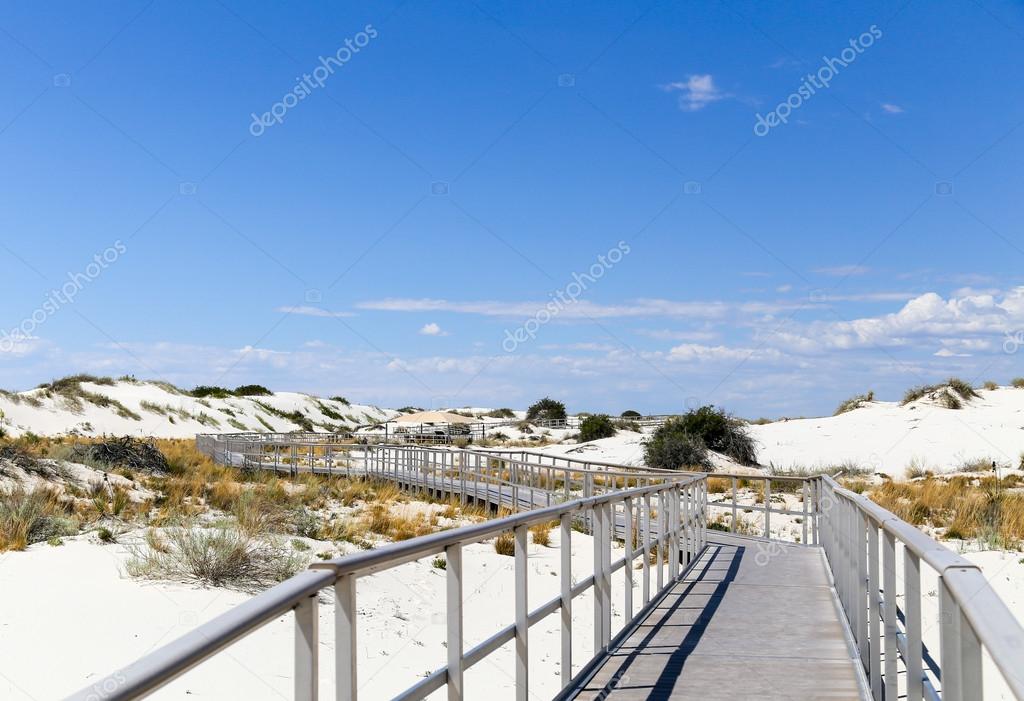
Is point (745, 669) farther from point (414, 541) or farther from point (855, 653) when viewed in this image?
point (414, 541)

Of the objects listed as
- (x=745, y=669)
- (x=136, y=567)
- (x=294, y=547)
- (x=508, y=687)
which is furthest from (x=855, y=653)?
(x=294, y=547)

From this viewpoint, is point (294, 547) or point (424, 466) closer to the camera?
point (294, 547)

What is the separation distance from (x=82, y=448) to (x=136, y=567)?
759 inches

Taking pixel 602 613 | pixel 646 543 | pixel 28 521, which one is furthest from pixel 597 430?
pixel 602 613

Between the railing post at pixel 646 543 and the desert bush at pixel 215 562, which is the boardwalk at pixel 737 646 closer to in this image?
the railing post at pixel 646 543

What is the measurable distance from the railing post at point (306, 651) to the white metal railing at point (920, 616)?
1866 millimetres

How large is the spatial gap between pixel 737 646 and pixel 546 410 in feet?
259

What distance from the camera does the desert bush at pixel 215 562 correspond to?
1256cm

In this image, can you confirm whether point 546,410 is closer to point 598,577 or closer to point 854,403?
point 854,403

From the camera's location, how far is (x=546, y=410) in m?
87.4

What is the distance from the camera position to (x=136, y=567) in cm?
1249

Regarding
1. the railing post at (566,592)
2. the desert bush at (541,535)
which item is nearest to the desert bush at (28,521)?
the desert bush at (541,535)

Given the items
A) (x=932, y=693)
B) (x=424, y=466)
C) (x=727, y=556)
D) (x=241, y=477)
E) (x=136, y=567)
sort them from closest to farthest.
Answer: (x=932, y=693) < (x=136, y=567) < (x=727, y=556) < (x=424, y=466) < (x=241, y=477)

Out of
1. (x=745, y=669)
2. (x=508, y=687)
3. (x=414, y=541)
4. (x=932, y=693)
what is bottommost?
(x=508, y=687)
